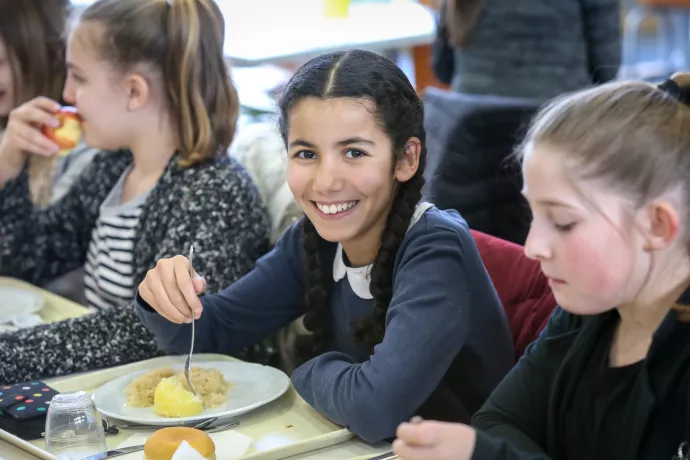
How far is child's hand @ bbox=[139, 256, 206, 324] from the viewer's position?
146 centimetres

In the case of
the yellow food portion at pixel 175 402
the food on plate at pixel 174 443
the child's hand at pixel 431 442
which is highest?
the child's hand at pixel 431 442

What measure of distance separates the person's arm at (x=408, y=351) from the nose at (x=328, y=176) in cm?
14

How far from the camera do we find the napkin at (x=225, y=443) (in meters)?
1.25

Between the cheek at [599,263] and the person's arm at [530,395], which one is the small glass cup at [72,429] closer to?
the person's arm at [530,395]

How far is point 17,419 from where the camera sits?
1333 mm

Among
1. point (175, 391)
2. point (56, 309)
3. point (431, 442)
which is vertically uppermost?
point (431, 442)

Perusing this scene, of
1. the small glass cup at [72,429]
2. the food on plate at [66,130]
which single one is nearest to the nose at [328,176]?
the small glass cup at [72,429]

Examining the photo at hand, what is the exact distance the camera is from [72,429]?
1.27m

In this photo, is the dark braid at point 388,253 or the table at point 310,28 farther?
the table at point 310,28

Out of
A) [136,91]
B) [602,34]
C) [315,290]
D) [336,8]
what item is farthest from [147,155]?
[336,8]

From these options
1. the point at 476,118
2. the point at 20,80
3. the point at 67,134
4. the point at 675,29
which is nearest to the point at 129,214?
the point at 67,134

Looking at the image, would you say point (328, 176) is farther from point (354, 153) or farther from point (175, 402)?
point (175, 402)

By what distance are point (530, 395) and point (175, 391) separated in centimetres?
49

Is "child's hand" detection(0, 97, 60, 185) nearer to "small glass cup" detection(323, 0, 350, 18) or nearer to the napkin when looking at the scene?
the napkin
